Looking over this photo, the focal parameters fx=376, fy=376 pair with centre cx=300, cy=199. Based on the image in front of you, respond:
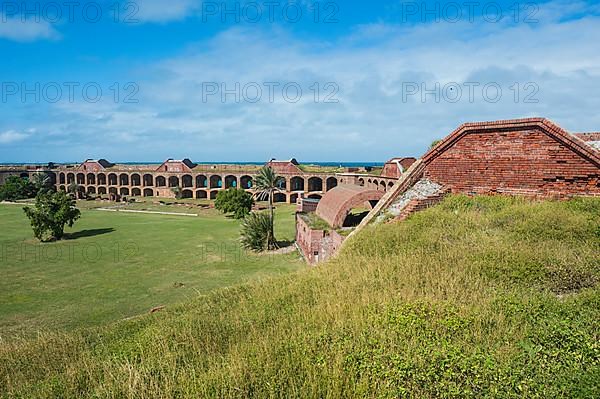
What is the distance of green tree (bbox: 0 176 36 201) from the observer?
190 ft

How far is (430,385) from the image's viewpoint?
3.75 metres

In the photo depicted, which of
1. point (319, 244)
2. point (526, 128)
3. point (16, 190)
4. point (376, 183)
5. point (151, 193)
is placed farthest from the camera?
point (151, 193)

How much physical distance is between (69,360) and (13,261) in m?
21.3

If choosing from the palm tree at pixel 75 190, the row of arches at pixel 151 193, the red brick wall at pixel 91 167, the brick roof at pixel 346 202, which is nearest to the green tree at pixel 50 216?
the brick roof at pixel 346 202

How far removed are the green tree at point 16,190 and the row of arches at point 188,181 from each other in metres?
7.64

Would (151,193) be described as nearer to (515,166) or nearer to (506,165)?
(506,165)

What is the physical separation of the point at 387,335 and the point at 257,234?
64.7ft

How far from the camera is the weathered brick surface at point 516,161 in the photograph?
31.3 feet

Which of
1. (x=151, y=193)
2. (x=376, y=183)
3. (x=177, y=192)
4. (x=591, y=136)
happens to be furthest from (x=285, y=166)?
(x=591, y=136)

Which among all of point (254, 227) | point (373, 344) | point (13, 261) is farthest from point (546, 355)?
point (13, 261)

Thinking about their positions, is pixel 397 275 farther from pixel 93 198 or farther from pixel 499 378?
pixel 93 198

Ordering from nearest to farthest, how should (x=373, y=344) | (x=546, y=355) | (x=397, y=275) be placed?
(x=546, y=355) → (x=373, y=344) → (x=397, y=275)

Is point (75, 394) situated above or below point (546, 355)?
below

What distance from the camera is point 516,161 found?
34.5 feet
